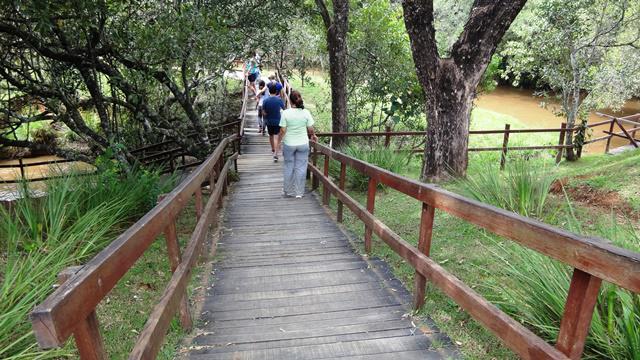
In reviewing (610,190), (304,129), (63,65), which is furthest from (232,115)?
(610,190)

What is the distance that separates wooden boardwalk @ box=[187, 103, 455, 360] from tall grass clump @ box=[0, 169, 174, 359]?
1.08m

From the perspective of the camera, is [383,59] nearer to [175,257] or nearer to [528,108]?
[175,257]

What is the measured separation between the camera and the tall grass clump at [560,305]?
2.29 meters

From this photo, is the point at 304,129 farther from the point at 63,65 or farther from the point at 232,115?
the point at 232,115

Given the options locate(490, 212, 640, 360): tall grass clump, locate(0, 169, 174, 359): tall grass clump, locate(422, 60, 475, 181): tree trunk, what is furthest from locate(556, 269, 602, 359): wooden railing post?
locate(422, 60, 475, 181): tree trunk

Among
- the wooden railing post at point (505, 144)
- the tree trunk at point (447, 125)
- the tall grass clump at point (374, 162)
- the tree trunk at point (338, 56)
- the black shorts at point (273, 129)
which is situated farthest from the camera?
the black shorts at point (273, 129)

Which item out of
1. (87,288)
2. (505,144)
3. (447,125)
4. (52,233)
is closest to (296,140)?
(447,125)

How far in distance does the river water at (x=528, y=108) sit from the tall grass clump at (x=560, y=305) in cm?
2533

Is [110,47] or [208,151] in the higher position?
[110,47]

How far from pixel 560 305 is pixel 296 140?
5.03 m

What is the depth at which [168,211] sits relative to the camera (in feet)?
9.10

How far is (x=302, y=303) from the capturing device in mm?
3535

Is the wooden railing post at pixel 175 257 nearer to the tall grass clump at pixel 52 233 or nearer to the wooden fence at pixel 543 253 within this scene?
the tall grass clump at pixel 52 233

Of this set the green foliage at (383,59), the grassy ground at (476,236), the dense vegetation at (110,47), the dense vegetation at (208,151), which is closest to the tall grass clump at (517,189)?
the dense vegetation at (208,151)
